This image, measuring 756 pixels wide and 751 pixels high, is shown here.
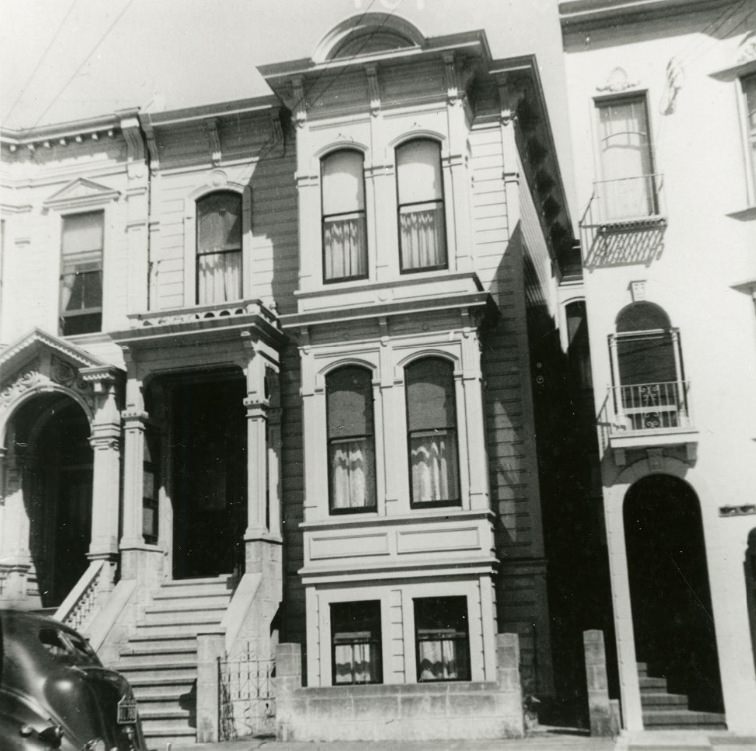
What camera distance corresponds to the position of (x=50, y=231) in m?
20.6

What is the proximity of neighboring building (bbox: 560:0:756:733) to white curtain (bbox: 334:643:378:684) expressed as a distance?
3.93 meters

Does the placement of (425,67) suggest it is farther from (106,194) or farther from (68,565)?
(68,565)

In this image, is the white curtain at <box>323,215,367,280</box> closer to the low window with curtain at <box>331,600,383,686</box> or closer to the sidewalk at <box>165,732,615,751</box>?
the low window with curtain at <box>331,600,383,686</box>

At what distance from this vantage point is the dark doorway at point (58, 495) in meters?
19.9

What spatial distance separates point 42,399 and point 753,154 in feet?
43.9

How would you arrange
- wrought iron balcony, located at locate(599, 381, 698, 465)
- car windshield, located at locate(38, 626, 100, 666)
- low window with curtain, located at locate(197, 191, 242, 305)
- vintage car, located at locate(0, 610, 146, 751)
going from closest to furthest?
vintage car, located at locate(0, 610, 146, 751)
car windshield, located at locate(38, 626, 100, 666)
wrought iron balcony, located at locate(599, 381, 698, 465)
low window with curtain, located at locate(197, 191, 242, 305)

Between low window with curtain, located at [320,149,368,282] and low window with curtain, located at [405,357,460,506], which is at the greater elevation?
low window with curtain, located at [320,149,368,282]

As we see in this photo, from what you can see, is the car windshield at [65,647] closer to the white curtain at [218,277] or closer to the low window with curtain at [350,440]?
the low window with curtain at [350,440]

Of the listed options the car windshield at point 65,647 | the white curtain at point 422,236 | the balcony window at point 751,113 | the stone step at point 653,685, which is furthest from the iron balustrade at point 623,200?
the car windshield at point 65,647

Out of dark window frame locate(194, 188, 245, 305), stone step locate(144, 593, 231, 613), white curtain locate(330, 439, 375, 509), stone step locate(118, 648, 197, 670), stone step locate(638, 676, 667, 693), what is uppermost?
dark window frame locate(194, 188, 245, 305)

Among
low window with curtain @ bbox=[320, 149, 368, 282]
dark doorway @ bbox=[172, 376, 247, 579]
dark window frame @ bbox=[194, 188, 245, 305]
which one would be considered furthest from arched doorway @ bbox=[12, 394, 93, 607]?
low window with curtain @ bbox=[320, 149, 368, 282]

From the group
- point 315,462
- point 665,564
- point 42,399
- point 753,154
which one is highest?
point 753,154

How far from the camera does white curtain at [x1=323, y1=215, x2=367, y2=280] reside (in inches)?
717

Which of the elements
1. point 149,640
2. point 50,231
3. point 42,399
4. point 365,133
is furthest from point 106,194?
point 149,640
